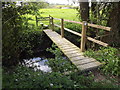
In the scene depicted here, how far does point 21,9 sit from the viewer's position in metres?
2.78

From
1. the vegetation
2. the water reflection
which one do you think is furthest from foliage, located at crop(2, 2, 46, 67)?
the water reflection

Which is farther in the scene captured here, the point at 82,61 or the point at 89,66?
the point at 82,61

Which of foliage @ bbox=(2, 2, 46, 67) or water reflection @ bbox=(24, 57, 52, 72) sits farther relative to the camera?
water reflection @ bbox=(24, 57, 52, 72)

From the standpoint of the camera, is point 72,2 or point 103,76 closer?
point 103,76


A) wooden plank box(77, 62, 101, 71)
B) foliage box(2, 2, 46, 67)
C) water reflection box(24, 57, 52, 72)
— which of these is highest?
foliage box(2, 2, 46, 67)

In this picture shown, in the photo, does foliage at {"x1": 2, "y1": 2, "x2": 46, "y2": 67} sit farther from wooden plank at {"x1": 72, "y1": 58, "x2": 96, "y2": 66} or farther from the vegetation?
wooden plank at {"x1": 72, "y1": 58, "x2": 96, "y2": 66}

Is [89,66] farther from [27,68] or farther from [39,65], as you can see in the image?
[39,65]

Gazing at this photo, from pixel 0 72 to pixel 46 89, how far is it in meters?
0.81

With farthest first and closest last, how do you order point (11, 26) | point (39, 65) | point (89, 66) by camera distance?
point (39, 65)
point (89, 66)
point (11, 26)

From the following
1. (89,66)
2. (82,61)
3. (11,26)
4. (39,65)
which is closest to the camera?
(11,26)

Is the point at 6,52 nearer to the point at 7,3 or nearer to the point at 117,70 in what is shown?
the point at 7,3

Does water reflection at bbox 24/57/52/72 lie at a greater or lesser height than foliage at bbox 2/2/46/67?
lesser

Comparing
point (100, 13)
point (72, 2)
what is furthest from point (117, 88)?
point (72, 2)

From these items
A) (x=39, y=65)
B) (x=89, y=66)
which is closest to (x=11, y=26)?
(x=89, y=66)
